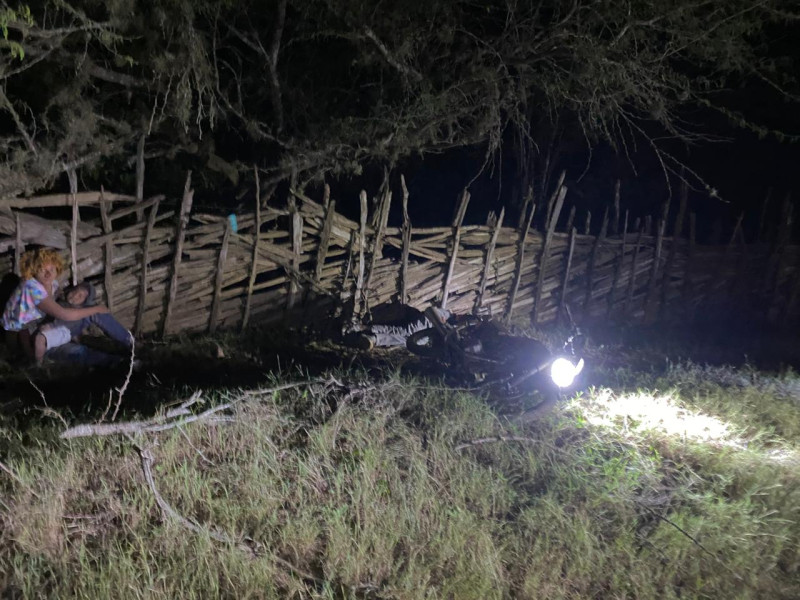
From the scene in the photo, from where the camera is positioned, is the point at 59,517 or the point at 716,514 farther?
the point at 716,514

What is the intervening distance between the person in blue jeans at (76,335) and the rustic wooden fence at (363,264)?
0.38 meters

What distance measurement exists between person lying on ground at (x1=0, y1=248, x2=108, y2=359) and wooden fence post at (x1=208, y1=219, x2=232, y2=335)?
1.48 m

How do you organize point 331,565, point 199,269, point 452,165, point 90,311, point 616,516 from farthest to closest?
point 452,165 < point 199,269 < point 90,311 < point 616,516 < point 331,565

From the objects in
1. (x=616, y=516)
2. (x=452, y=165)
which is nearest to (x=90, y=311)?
(x=616, y=516)

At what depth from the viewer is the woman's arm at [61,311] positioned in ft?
16.8

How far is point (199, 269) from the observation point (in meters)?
6.32

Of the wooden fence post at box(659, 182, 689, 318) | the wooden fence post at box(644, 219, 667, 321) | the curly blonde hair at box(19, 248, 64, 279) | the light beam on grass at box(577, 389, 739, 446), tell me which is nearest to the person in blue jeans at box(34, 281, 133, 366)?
the curly blonde hair at box(19, 248, 64, 279)

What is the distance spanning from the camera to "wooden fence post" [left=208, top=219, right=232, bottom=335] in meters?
6.29

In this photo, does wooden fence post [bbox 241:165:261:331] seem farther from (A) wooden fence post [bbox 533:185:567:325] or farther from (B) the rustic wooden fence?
(A) wooden fence post [bbox 533:185:567:325]

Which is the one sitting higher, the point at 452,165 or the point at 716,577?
the point at 452,165

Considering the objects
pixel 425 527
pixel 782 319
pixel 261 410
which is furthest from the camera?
pixel 782 319

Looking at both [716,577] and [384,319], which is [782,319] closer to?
[384,319]

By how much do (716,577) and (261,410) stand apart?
2.66 meters

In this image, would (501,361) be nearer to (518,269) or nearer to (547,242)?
(518,269)
